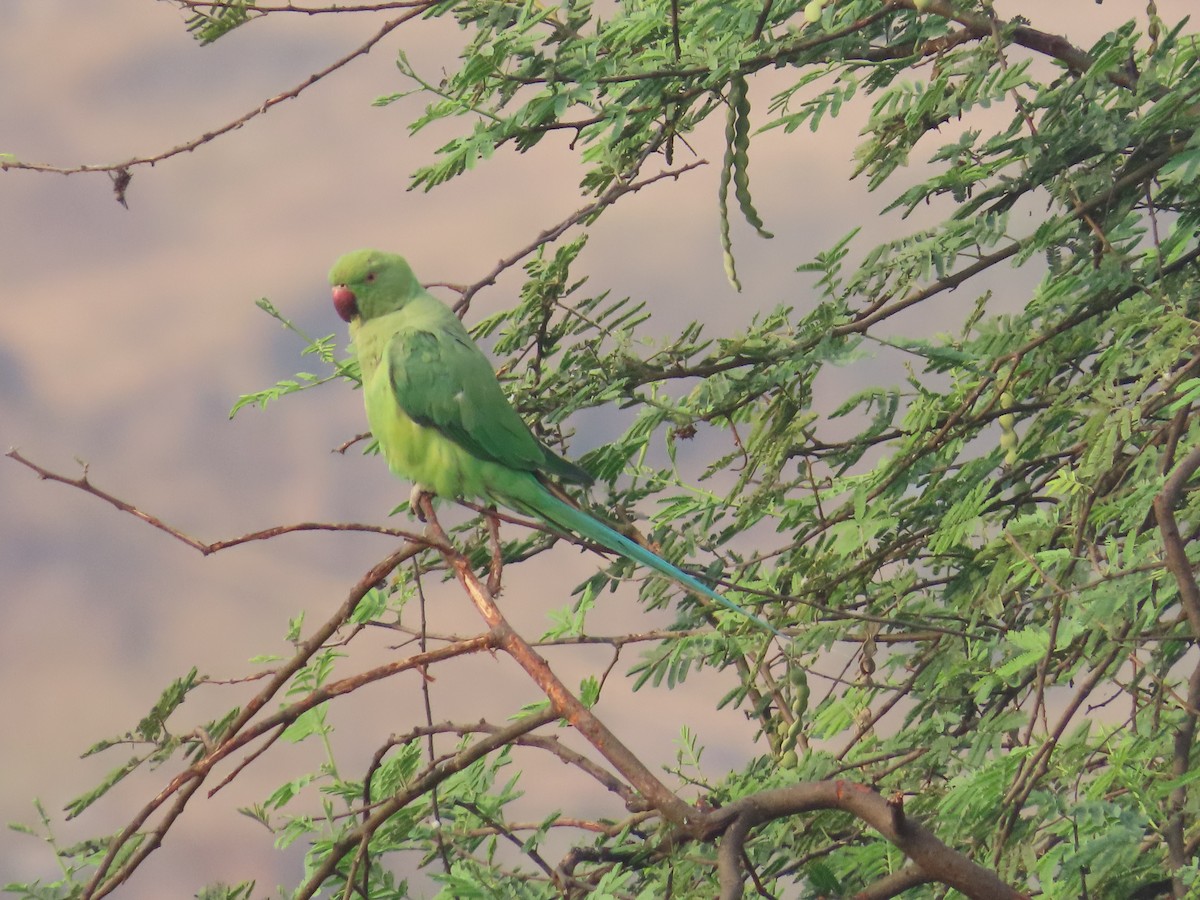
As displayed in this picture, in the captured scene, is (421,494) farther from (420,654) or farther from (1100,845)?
(1100,845)

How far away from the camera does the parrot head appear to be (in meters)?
4.07

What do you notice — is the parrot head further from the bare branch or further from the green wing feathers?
the bare branch

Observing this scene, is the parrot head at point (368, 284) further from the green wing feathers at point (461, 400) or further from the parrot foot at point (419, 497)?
the parrot foot at point (419, 497)

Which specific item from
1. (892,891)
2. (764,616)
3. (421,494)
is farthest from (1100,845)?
(421,494)

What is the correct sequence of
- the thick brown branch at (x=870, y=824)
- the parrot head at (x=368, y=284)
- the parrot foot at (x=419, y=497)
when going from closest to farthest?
the thick brown branch at (x=870, y=824), the parrot foot at (x=419, y=497), the parrot head at (x=368, y=284)

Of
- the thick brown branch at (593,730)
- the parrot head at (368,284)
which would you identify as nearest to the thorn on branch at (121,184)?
the parrot head at (368,284)

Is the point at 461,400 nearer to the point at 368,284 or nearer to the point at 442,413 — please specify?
the point at 442,413

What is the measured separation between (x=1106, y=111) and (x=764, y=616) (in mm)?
1755

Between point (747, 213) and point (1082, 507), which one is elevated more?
point (747, 213)

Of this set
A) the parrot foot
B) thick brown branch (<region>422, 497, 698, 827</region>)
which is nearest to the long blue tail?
the parrot foot

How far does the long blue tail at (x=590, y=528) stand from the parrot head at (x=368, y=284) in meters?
0.79

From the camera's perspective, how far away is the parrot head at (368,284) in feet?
13.4

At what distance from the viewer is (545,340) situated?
420 cm

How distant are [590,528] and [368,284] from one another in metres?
1.16
